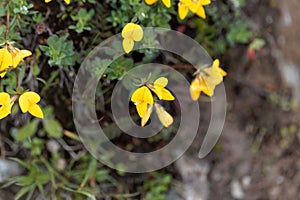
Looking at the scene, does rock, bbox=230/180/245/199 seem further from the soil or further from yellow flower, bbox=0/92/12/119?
yellow flower, bbox=0/92/12/119

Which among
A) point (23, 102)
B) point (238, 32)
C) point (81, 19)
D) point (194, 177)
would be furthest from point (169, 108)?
A: point (23, 102)

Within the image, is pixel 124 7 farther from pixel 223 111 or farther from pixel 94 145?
pixel 223 111

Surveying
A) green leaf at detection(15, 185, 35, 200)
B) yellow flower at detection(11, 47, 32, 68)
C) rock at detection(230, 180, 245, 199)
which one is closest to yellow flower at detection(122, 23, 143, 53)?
yellow flower at detection(11, 47, 32, 68)

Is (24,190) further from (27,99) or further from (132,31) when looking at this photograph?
(132,31)

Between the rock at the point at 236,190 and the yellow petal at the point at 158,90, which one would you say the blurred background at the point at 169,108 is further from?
the yellow petal at the point at 158,90

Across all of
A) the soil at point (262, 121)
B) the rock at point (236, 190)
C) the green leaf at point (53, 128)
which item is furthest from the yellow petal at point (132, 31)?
the rock at point (236, 190)

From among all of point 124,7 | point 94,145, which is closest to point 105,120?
point 94,145
